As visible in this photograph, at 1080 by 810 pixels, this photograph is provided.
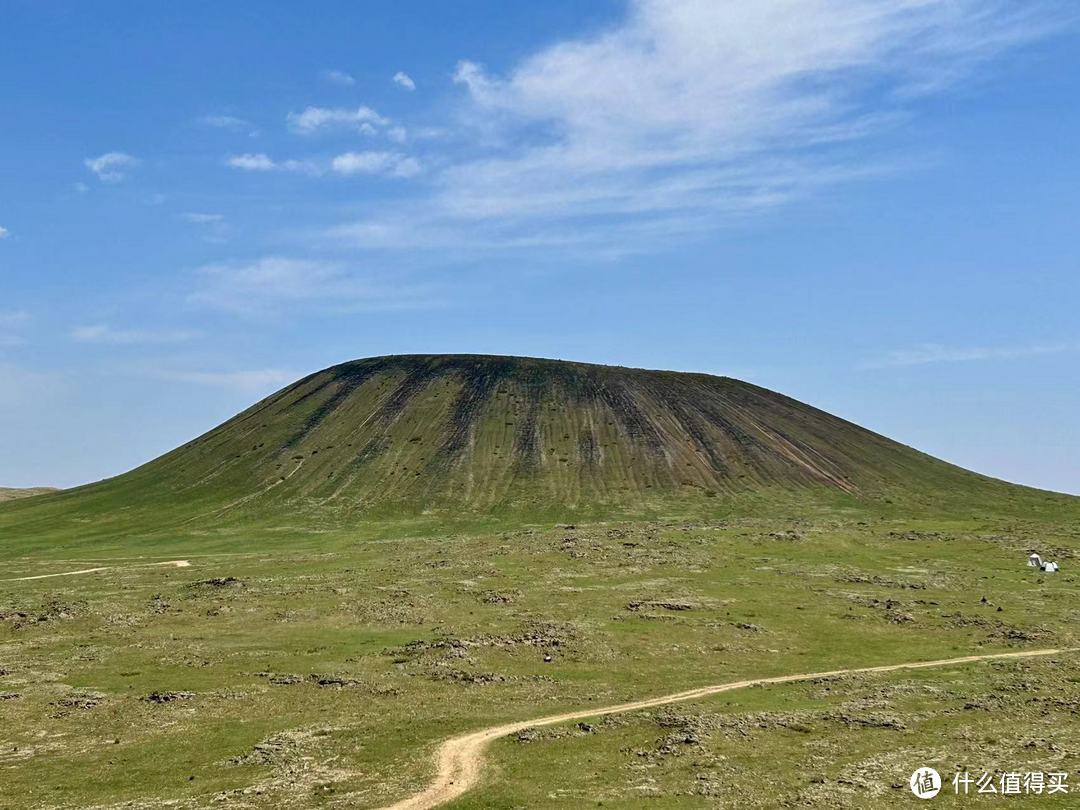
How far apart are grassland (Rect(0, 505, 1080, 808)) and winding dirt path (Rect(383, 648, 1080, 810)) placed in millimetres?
1103

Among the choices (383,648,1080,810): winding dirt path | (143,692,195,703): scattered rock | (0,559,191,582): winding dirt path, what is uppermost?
(0,559,191,582): winding dirt path

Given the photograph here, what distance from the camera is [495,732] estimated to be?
163 feet

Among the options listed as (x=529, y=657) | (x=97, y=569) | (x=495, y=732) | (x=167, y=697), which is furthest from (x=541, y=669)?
(x=97, y=569)

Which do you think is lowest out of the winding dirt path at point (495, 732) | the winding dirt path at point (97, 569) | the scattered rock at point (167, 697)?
the winding dirt path at point (495, 732)

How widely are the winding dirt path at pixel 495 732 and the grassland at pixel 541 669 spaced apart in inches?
43.4

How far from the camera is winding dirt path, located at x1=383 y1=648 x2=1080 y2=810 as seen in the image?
132 feet

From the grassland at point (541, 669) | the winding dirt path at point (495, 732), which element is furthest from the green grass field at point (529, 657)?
the winding dirt path at point (495, 732)

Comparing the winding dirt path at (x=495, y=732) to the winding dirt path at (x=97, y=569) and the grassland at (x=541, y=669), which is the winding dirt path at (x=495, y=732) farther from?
the winding dirt path at (x=97, y=569)

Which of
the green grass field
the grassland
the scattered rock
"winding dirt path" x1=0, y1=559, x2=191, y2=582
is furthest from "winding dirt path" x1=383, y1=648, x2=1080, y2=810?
"winding dirt path" x1=0, y1=559, x2=191, y2=582

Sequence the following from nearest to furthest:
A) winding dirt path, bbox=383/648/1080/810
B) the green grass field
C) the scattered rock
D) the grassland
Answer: winding dirt path, bbox=383/648/1080/810 < the grassland < the green grass field < the scattered rock

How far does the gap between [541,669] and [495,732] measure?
1513 centimetres

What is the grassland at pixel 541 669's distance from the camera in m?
42.3

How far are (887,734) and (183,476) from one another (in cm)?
18025

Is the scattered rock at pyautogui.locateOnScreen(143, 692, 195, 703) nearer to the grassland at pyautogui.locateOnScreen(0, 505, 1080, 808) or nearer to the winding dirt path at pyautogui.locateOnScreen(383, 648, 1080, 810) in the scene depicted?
the grassland at pyautogui.locateOnScreen(0, 505, 1080, 808)
